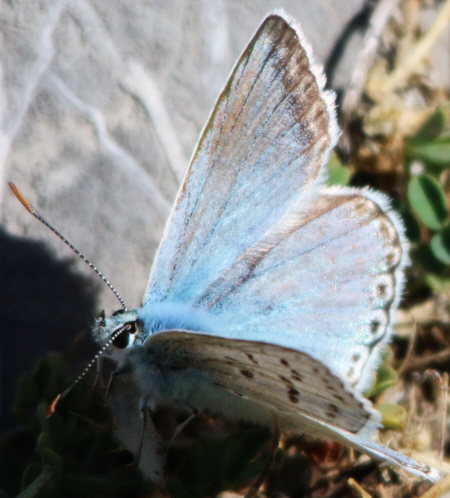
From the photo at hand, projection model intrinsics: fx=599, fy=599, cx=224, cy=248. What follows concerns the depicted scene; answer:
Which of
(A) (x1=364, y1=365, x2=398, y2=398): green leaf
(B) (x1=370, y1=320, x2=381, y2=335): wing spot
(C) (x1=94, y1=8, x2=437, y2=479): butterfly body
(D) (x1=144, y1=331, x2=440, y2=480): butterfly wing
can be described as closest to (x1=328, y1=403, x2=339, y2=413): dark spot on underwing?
(D) (x1=144, y1=331, x2=440, y2=480): butterfly wing

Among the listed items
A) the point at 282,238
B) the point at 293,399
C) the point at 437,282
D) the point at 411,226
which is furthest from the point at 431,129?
the point at 293,399

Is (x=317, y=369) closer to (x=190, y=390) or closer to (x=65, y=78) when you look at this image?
(x=190, y=390)

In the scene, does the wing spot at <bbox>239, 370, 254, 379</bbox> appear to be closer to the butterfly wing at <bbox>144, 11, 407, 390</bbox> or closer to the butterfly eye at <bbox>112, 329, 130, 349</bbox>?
the butterfly wing at <bbox>144, 11, 407, 390</bbox>

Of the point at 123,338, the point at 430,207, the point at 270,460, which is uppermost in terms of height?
the point at 430,207

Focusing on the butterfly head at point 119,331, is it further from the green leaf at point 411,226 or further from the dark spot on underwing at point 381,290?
the green leaf at point 411,226

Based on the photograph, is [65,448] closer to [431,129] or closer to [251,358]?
[251,358]

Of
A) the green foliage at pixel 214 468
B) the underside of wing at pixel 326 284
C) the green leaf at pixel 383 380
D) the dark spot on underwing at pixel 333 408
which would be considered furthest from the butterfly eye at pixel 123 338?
the green leaf at pixel 383 380
